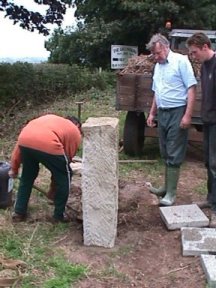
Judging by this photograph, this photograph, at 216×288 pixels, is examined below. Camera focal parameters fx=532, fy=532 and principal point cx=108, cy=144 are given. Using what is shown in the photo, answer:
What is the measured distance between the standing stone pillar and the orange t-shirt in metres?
0.24

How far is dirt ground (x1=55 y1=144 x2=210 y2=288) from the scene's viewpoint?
12.6 ft

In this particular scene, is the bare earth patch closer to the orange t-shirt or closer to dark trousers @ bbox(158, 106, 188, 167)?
dark trousers @ bbox(158, 106, 188, 167)

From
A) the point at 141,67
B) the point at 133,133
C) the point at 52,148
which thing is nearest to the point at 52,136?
the point at 52,148

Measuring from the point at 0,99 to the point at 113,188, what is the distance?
9.99m

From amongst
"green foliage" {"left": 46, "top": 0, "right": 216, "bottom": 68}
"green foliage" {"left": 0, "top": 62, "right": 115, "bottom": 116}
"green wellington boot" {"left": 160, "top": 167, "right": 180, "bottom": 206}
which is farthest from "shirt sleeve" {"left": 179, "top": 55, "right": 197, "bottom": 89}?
"green foliage" {"left": 46, "top": 0, "right": 216, "bottom": 68}

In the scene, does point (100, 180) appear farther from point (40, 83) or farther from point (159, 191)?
point (40, 83)

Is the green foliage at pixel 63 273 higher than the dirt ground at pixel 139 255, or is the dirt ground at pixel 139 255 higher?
the green foliage at pixel 63 273

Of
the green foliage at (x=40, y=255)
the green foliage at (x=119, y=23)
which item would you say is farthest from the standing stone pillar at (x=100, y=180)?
the green foliage at (x=119, y=23)

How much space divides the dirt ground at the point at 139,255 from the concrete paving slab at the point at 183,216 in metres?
0.08

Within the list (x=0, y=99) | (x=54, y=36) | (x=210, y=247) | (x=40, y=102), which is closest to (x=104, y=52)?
(x=54, y=36)

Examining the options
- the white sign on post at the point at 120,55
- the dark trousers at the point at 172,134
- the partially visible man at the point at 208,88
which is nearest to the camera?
the partially visible man at the point at 208,88

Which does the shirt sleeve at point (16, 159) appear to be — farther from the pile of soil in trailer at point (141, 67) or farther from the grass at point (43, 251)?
the pile of soil in trailer at point (141, 67)

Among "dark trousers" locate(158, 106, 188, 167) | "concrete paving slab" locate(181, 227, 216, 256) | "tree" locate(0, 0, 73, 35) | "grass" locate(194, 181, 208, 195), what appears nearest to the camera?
"concrete paving slab" locate(181, 227, 216, 256)

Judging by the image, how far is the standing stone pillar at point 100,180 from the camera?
14.0ft
